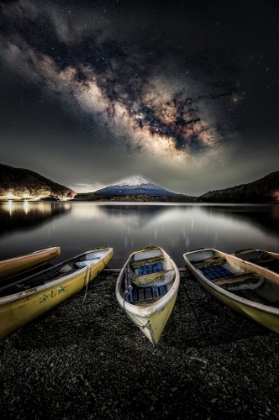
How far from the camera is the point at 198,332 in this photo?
4.64 meters

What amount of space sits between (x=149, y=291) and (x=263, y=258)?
625cm

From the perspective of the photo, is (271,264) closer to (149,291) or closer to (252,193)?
(149,291)

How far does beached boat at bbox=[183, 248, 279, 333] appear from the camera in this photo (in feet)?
12.8

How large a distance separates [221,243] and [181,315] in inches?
540

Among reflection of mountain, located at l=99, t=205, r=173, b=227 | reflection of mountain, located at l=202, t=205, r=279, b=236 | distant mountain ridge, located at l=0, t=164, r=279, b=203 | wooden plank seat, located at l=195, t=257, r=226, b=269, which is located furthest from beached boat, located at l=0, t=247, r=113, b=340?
distant mountain ridge, located at l=0, t=164, r=279, b=203

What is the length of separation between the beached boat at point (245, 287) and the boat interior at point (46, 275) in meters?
4.79

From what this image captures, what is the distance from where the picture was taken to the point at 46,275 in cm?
705

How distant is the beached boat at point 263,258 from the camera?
24.5ft

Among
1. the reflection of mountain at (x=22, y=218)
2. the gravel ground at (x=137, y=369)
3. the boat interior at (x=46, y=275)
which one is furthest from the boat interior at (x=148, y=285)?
the reflection of mountain at (x=22, y=218)

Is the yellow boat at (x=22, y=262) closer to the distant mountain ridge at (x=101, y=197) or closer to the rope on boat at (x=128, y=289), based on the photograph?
the rope on boat at (x=128, y=289)

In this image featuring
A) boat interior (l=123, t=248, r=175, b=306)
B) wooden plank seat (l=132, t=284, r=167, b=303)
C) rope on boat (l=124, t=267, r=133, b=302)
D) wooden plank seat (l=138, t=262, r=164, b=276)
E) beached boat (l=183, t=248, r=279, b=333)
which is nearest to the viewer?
beached boat (l=183, t=248, r=279, b=333)

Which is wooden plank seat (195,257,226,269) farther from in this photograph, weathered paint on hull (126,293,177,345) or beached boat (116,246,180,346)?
weathered paint on hull (126,293,177,345)

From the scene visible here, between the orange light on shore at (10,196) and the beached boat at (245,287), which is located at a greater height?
the orange light on shore at (10,196)

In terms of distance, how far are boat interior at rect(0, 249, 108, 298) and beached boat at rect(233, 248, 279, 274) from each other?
7.33m
